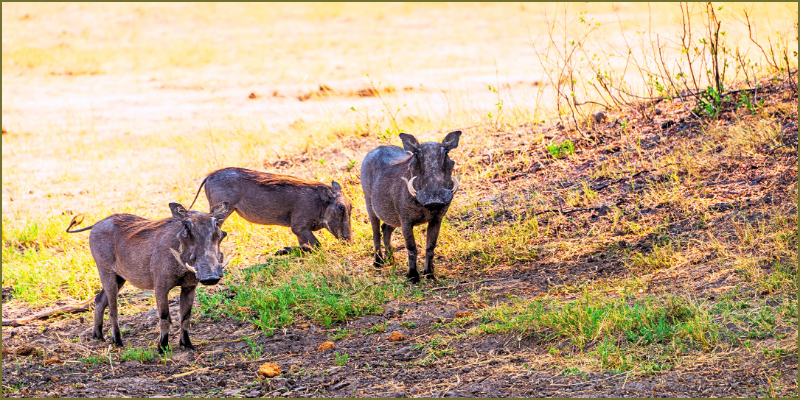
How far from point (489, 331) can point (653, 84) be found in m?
5.34

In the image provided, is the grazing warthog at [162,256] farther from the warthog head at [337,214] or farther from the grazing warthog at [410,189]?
the warthog head at [337,214]

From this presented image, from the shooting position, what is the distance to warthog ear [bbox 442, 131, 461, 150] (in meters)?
5.77

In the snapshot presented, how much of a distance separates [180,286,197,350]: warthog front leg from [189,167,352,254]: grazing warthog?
2.03 meters

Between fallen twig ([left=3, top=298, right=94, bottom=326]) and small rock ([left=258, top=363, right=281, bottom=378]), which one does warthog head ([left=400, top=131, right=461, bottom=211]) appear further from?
fallen twig ([left=3, top=298, right=94, bottom=326])

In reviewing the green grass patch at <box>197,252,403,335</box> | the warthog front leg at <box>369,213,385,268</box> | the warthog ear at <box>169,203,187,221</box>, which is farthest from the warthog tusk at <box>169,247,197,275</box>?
the warthog front leg at <box>369,213,385,268</box>

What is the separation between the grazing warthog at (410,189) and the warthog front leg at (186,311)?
1.74m

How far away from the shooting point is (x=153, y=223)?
17.3ft

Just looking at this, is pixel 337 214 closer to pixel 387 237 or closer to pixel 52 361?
pixel 387 237

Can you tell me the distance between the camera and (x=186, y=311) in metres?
5.06

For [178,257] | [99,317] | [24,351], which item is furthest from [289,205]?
[24,351]

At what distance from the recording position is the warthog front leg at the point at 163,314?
16.1 ft

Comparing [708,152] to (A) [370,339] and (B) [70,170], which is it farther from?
(B) [70,170]

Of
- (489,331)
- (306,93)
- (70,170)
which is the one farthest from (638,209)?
(306,93)

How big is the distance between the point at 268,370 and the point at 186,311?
879 mm
